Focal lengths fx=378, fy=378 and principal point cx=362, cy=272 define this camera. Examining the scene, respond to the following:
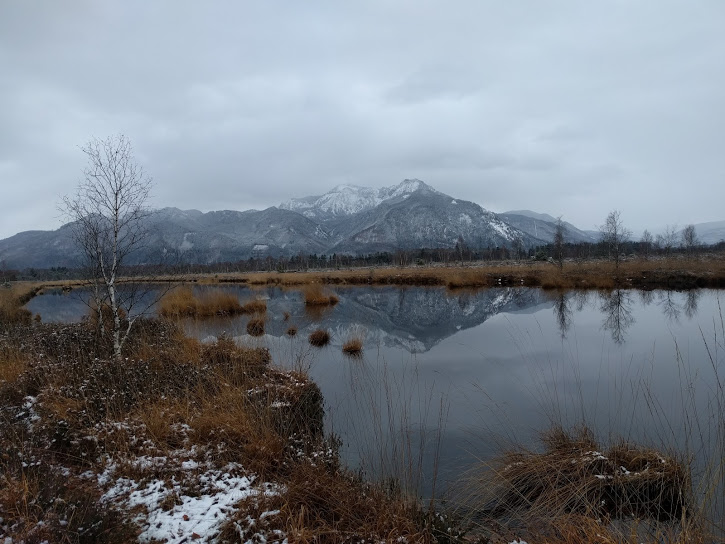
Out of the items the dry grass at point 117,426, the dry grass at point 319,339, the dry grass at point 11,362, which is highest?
the dry grass at point 11,362

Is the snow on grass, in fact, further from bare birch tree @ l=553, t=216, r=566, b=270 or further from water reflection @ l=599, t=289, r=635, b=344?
bare birch tree @ l=553, t=216, r=566, b=270

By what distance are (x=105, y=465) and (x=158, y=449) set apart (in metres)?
0.58

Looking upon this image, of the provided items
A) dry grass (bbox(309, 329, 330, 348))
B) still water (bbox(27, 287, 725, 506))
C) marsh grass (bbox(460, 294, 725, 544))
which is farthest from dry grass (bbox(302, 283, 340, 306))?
marsh grass (bbox(460, 294, 725, 544))

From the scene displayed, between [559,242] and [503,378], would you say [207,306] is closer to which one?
[503,378]

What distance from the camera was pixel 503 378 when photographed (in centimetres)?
941

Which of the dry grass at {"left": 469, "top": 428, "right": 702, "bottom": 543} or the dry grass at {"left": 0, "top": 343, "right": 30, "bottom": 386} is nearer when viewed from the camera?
the dry grass at {"left": 469, "top": 428, "right": 702, "bottom": 543}

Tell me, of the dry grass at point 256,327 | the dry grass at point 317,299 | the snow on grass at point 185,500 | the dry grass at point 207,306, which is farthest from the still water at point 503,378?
the dry grass at point 317,299

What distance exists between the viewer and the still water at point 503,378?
571 cm

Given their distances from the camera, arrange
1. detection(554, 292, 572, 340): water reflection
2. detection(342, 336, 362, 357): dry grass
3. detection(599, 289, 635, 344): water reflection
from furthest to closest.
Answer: detection(554, 292, 572, 340): water reflection
detection(599, 289, 635, 344): water reflection
detection(342, 336, 362, 357): dry grass

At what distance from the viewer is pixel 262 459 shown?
4.75 m

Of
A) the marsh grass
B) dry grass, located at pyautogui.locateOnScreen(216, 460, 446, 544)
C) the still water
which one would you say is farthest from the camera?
the still water

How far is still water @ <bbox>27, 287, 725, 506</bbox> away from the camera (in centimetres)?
571

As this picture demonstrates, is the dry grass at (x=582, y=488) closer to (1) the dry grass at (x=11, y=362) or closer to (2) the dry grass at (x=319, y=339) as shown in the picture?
(1) the dry grass at (x=11, y=362)

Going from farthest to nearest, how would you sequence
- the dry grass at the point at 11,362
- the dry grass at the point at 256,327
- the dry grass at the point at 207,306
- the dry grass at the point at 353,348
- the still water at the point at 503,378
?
the dry grass at the point at 207,306
the dry grass at the point at 256,327
the dry grass at the point at 353,348
the dry grass at the point at 11,362
the still water at the point at 503,378
